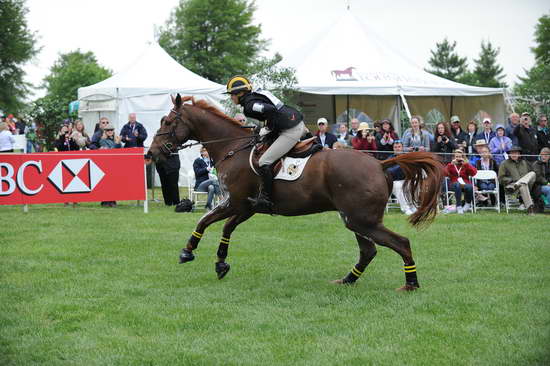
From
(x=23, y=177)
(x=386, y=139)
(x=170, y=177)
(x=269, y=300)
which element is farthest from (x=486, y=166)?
(x=23, y=177)

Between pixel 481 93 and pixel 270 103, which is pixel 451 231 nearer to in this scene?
pixel 270 103

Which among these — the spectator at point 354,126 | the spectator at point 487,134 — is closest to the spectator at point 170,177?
the spectator at point 354,126

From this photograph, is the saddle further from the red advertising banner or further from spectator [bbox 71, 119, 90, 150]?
spectator [bbox 71, 119, 90, 150]

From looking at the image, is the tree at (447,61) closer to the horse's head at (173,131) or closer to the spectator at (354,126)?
the spectator at (354,126)

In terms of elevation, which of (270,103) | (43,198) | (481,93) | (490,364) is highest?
(481,93)

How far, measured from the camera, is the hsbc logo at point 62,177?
15.0 meters

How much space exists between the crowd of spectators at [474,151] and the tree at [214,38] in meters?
37.7

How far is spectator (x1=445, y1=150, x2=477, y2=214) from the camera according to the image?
15.6 metres

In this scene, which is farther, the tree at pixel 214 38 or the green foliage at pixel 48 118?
the tree at pixel 214 38

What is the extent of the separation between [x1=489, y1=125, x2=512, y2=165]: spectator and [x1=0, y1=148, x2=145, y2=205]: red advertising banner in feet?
28.3

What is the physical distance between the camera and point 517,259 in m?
9.78

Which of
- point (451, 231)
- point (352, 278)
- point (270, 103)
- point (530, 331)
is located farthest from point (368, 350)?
point (451, 231)

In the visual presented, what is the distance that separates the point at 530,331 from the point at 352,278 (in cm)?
274

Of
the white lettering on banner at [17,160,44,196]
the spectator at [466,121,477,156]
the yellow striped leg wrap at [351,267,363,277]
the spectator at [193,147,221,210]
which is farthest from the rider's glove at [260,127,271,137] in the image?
the spectator at [466,121,477,156]
